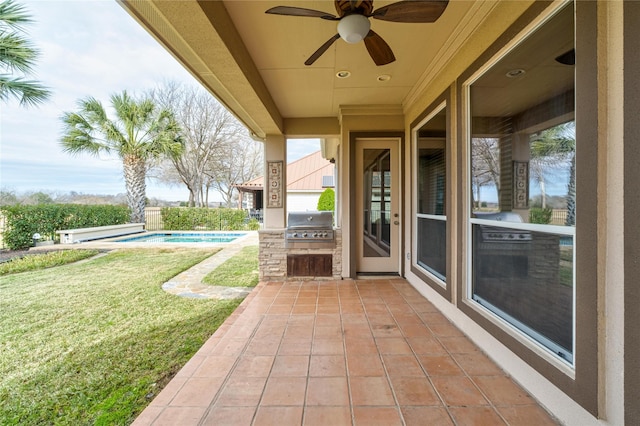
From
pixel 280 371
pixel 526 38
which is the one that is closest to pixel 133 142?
pixel 280 371

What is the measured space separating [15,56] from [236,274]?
5.29 metres

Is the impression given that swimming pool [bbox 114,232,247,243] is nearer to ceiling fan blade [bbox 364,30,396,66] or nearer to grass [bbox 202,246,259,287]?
grass [bbox 202,246,259,287]

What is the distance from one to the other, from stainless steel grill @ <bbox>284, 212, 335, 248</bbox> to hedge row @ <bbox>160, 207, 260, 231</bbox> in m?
9.57

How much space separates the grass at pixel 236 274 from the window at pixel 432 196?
2608 millimetres

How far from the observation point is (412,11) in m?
1.79

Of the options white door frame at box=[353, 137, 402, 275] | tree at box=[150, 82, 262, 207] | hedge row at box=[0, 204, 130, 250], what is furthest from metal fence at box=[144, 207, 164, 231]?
white door frame at box=[353, 137, 402, 275]

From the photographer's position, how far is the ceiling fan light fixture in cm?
186

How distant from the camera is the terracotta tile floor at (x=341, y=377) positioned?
59.4 inches

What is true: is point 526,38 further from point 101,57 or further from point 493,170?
point 101,57

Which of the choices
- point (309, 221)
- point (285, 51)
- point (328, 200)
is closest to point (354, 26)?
point (285, 51)

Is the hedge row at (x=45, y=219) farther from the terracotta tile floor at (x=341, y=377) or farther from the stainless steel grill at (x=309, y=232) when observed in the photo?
the terracotta tile floor at (x=341, y=377)

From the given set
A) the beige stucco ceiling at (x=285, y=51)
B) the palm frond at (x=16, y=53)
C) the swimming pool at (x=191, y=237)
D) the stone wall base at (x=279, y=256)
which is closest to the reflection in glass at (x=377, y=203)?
the stone wall base at (x=279, y=256)

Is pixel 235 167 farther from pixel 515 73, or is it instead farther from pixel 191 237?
pixel 515 73

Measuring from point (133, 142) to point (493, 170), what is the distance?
39.0 ft
